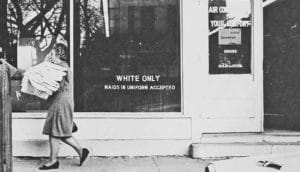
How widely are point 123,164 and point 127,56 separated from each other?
1.78 metres

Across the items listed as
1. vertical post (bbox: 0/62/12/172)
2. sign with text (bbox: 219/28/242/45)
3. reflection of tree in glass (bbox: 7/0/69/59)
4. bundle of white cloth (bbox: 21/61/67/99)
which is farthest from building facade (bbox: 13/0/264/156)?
vertical post (bbox: 0/62/12/172)

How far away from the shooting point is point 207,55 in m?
9.12

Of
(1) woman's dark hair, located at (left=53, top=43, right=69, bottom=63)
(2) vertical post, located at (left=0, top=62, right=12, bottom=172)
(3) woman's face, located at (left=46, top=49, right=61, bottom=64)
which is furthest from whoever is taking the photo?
(1) woman's dark hair, located at (left=53, top=43, right=69, bottom=63)

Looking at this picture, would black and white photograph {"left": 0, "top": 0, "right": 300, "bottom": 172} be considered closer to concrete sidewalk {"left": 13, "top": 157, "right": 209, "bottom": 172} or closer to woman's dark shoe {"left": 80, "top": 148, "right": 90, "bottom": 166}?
concrete sidewalk {"left": 13, "top": 157, "right": 209, "bottom": 172}

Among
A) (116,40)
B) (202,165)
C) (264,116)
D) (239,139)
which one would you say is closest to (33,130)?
(116,40)

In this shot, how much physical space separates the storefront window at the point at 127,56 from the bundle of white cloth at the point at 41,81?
1.06 meters

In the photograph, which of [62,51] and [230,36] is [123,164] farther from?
[230,36]

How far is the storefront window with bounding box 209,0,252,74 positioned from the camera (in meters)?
9.23

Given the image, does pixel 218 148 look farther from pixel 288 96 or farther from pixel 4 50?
pixel 4 50

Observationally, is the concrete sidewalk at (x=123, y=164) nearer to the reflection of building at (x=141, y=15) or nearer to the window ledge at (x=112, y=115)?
the window ledge at (x=112, y=115)

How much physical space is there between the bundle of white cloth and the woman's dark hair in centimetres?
100

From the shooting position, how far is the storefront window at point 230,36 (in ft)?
30.3

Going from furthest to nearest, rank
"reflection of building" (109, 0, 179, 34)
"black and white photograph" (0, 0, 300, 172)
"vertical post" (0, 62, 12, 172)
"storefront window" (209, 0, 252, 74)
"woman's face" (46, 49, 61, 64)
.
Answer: "storefront window" (209, 0, 252, 74) < "reflection of building" (109, 0, 179, 34) < "black and white photograph" (0, 0, 300, 172) < "woman's face" (46, 49, 61, 64) < "vertical post" (0, 62, 12, 172)

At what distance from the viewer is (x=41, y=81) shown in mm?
7648
